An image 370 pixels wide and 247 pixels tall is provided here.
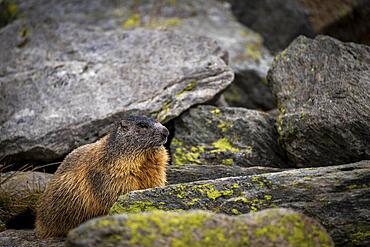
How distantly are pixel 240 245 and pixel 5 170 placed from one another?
19.4ft

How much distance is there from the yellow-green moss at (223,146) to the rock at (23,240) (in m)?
3.03

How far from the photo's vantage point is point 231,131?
986 centimetres

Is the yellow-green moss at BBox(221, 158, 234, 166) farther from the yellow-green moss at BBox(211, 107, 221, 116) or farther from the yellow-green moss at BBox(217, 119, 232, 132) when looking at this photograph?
the yellow-green moss at BBox(211, 107, 221, 116)

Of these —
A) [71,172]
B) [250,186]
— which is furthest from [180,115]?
[250,186]

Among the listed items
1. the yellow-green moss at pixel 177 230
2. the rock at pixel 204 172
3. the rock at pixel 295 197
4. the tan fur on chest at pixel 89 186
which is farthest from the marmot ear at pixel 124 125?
the yellow-green moss at pixel 177 230

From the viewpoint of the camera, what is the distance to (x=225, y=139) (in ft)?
32.2

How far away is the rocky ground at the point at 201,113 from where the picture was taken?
206 inches

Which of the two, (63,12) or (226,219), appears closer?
(226,219)

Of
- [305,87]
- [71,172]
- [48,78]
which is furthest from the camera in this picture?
[48,78]

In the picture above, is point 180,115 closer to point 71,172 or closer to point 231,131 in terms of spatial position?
point 231,131

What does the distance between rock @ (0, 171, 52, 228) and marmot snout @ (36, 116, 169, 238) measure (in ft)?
2.12

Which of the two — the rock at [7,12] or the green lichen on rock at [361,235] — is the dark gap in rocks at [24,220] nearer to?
the green lichen on rock at [361,235]

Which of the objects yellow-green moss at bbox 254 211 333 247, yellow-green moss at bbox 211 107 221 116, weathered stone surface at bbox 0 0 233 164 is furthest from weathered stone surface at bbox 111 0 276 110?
yellow-green moss at bbox 254 211 333 247

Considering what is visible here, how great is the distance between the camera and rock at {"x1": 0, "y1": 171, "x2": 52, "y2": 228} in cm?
884
